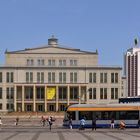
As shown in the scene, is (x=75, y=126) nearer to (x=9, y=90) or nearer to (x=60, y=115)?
(x=60, y=115)

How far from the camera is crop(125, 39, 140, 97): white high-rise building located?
187962 mm

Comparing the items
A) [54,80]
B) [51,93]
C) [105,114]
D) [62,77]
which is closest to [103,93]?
[62,77]

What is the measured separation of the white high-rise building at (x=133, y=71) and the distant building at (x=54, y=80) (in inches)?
2202

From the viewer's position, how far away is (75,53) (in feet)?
438

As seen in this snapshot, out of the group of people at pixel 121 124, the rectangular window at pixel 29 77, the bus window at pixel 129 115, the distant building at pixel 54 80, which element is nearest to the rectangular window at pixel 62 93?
the distant building at pixel 54 80

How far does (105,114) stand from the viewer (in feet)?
213

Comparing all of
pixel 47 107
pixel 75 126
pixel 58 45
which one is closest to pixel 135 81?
pixel 58 45

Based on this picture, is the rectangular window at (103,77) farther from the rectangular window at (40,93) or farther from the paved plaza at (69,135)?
the paved plaza at (69,135)

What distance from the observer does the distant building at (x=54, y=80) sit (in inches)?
5064

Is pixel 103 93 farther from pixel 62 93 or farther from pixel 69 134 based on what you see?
pixel 69 134

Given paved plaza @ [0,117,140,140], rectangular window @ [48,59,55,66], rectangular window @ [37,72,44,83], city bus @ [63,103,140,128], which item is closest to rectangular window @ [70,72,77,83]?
rectangular window @ [48,59,55,66]

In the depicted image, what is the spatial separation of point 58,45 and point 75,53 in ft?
30.8

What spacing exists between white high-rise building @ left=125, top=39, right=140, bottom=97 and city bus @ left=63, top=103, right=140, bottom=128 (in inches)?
4805

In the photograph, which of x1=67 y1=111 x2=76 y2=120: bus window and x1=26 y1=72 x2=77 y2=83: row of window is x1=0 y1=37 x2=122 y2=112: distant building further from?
x1=67 y1=111 x2=76 y2=120: bus window
